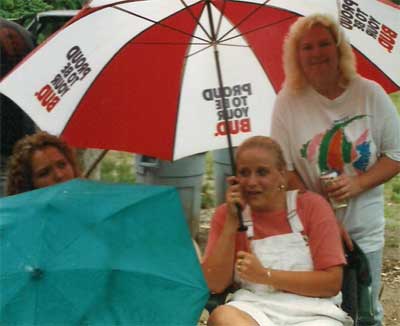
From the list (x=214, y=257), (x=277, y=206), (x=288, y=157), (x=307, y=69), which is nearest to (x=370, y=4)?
(x=307, y=69)

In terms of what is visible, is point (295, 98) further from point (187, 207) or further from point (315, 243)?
point (187, 207)

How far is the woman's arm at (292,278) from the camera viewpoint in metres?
2.85

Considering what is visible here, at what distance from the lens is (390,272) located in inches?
225

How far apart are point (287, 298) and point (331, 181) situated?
0.52m

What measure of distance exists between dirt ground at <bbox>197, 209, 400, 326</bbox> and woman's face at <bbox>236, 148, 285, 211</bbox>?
1861 mm

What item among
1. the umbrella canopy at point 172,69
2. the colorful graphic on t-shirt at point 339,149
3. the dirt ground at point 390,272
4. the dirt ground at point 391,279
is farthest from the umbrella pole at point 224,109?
the dirt ground at point 391,279

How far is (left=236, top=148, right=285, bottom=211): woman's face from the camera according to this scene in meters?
2.96

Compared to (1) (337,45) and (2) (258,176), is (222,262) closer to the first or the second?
(2) (258,176)

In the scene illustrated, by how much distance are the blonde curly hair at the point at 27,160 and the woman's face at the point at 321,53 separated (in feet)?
3.44

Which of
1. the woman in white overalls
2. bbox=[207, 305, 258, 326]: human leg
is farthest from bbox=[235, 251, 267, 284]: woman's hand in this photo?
bbox=[207, 305, 258, 326]: human leg

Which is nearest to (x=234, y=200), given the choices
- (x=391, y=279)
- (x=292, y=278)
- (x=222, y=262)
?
(x=222, y=262)

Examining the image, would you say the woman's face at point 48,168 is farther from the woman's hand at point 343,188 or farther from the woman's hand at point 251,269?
the woman's hand at point 343,188

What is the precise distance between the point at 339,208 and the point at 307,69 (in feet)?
1.87

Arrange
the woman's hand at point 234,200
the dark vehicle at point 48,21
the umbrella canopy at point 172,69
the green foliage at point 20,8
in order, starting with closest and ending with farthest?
the woman's hand at point 234,200 → the umbrella canopy at point 172,69 → the green foliage at point 20,8 → the dark vehicle at point 48,21
